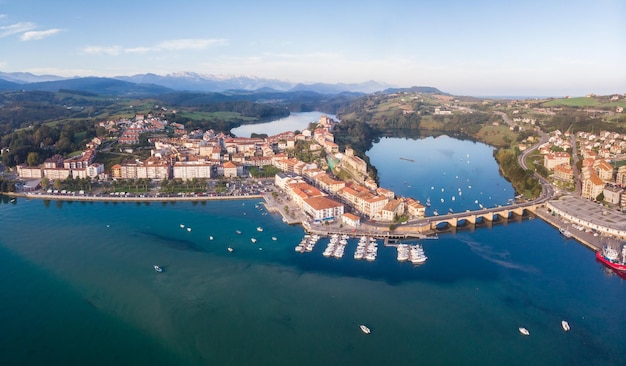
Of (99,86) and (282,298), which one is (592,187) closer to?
(282,298)

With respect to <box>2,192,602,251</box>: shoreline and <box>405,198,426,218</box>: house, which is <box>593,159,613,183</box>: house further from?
→ <box>405,198,426,218</box>: house

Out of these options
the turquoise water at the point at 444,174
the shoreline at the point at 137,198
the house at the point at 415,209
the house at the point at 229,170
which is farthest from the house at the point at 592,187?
the house at the point at 229,170

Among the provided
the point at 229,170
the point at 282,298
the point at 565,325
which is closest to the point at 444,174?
the point at 229,170

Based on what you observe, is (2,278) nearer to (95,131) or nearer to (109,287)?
(109,287)

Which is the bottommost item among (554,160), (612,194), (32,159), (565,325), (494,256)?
(565,325)

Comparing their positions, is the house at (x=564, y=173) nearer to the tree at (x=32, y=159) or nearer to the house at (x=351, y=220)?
the house at (x=351, y=220)

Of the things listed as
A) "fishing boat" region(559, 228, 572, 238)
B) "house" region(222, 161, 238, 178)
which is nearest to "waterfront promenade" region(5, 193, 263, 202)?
"house" region(222, 161, 238, 178)
